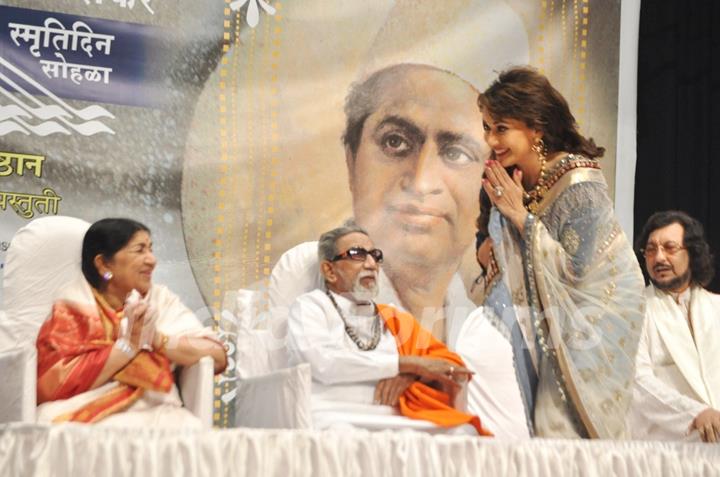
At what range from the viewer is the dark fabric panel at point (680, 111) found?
14.4 feet

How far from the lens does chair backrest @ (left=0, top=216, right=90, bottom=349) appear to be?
343 centimetres

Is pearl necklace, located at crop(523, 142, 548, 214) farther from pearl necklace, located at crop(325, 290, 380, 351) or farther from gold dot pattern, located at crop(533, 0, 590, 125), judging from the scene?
pearl necklace, located at crop(325, 290, 380, 351)

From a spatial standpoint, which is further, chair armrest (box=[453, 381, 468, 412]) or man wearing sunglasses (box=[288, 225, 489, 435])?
chair armrest (box=[453, 381, 468, 412])

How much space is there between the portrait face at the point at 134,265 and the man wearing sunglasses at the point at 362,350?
1.64 feet

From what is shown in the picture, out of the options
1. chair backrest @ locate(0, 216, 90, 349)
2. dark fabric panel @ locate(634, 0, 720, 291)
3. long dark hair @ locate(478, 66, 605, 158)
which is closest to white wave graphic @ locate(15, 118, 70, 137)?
chair backrest @ locate(0, 216, 90, 349)

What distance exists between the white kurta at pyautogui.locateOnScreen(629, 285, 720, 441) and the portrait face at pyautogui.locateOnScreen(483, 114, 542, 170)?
72 centimetres

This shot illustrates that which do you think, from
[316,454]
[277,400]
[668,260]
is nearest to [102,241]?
[277,400]

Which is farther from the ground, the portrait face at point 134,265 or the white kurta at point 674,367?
the portrait face at point 134,265

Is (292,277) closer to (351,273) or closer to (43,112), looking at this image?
(351,273)

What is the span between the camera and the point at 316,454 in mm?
3285

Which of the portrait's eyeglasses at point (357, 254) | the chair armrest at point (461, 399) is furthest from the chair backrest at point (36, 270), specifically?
the chair armrest at point (461, 399)

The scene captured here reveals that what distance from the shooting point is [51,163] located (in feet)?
11.9

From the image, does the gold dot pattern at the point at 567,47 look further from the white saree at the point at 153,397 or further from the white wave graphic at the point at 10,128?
the white wave graphic at the point at 10,128

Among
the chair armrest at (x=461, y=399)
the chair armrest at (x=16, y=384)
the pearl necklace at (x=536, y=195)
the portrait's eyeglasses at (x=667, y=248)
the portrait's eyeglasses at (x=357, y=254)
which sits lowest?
the chair armrest at (x=461, y=399)
